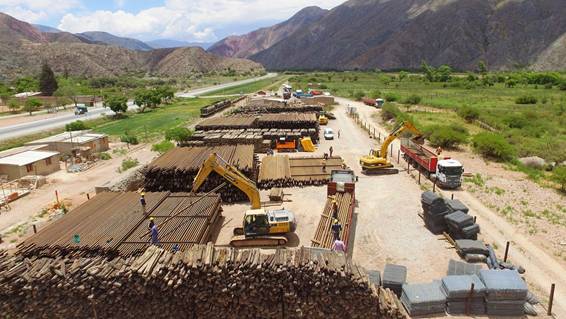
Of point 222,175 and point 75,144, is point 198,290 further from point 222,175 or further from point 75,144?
point 75,144

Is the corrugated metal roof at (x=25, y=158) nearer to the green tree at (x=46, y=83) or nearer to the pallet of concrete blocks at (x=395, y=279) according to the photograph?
the pallet of concrete blocks at (x=395, y=279)

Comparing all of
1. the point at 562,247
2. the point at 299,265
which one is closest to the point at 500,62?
the point at 562,247

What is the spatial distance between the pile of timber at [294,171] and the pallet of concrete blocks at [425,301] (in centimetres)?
1301

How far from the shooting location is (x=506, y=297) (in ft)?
37.6

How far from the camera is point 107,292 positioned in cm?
1071

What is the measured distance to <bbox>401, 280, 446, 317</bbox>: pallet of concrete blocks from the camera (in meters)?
11.7

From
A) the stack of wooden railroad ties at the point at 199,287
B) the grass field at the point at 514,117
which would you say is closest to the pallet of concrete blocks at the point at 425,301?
the stack of wooden railroad ties at the point at 199,287

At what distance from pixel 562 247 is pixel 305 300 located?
1254 centimetres

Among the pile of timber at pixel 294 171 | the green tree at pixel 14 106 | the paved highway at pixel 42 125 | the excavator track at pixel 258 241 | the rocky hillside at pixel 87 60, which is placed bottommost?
the excavator track at pixel 258 241

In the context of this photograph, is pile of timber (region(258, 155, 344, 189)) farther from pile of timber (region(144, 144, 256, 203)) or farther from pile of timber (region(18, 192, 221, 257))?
pile of timber (region(18, 192, 221, 257))

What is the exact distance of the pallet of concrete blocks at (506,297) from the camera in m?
11.4

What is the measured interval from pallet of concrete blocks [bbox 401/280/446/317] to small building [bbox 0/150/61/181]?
28572 mm

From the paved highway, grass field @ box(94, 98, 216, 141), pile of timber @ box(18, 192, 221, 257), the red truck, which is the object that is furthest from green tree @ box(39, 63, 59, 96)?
the red truck

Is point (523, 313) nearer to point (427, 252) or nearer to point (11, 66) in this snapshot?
point (427, 252)
